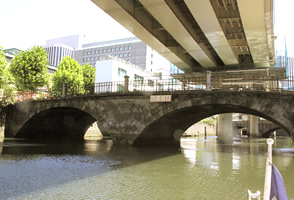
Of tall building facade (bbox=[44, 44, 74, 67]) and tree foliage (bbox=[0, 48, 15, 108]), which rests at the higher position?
tall building facade (bbox=[44, 44, 74, 67])

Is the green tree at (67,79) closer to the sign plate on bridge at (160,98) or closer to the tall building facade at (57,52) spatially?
the sign plate on bridge at (160,98)

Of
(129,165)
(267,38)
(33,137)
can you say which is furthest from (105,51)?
(129,165)

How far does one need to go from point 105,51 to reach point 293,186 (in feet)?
288

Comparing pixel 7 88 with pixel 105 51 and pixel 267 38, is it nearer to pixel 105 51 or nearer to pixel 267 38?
pixel 267 38

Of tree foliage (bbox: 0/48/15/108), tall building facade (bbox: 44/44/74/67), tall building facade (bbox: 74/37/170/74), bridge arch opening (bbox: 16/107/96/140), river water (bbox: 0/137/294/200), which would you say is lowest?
river water (bbox: 0/137/294/200)

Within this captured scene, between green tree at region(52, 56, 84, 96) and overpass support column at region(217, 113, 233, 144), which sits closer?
overpass support column at region(217, 113, 233, 144)

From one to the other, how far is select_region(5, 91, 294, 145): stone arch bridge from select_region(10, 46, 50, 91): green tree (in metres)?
6.29

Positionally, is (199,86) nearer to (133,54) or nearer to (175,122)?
(175,122)

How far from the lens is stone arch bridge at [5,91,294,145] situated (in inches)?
575

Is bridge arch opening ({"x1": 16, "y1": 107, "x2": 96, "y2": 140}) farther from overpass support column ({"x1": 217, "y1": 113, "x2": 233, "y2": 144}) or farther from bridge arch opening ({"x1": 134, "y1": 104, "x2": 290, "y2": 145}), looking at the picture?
overpass support column ({"x1": 217, "y1": 113, "x2": 233, "y2": 144})

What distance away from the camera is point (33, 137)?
83.8 feet

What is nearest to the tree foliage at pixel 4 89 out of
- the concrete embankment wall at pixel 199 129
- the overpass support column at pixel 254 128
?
the concrete embankment wall at pixel 199 129

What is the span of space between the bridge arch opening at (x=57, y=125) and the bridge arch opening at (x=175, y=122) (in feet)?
25.0

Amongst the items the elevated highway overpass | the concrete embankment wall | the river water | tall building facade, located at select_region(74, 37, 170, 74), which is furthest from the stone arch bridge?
tall building facade, located at select_region(74, 37, 170, 74)
